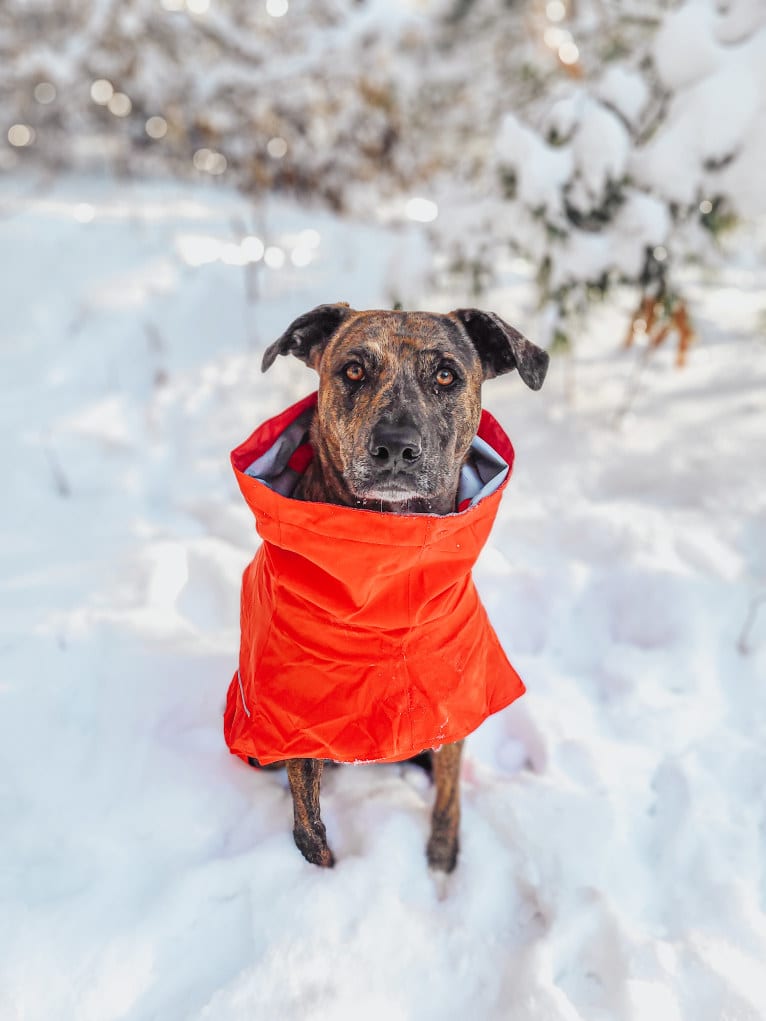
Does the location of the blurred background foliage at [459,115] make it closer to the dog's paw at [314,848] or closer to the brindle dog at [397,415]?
the brindle dog at [397,415]

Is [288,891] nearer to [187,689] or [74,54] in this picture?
[187,689]

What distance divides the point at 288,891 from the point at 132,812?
0.59 m

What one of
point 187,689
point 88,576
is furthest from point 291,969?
point 88,576

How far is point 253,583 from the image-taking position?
2062mm

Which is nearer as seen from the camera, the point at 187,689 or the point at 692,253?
the point at 187,689

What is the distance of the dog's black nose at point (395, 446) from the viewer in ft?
5.94

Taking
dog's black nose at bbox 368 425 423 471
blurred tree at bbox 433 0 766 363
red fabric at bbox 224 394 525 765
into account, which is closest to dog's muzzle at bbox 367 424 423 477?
dog's black nose at bbox 368 425 423 471

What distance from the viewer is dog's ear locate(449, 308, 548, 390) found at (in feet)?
6.72

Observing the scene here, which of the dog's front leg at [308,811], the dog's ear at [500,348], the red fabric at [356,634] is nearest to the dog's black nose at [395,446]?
the red fabric at [356,634]

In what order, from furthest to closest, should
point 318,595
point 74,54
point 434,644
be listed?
point 74,54 → point 434,644 → point 318,595

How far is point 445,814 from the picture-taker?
6.93 feet

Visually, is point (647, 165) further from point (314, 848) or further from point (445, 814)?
point (314, 848)

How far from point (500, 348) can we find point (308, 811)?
1554mm

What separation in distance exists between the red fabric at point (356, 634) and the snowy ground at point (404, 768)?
48cm
